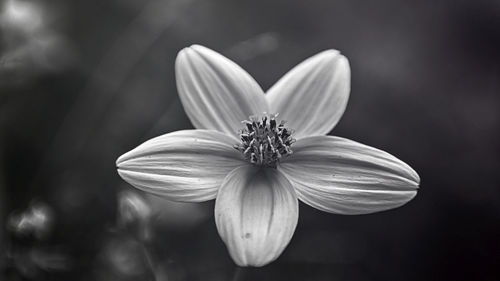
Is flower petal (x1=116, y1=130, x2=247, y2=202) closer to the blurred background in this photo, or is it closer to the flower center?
the flower center

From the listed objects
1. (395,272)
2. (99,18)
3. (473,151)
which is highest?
(99,18)

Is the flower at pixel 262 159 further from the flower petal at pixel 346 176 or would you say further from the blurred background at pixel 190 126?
the blurred background at pixel 190 126

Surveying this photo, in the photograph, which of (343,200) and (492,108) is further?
(492,108)

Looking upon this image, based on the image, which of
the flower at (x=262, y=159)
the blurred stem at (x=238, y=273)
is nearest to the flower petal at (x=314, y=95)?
the flower at (x=262, y=159)

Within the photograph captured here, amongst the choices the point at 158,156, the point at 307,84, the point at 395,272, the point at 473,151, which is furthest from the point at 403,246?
the point at 158,156

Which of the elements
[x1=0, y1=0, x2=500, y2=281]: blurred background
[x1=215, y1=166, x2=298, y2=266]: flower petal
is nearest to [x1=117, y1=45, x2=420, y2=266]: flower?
[x1=215, y1=166, x2=298, y2=266]: flower petal

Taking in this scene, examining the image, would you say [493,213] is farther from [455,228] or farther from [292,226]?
[292,226]
